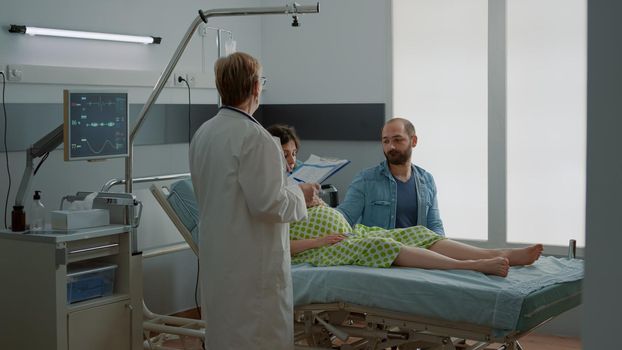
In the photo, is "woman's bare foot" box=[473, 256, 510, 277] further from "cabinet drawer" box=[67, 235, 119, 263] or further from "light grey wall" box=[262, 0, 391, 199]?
"light grey wall" box=[262, 0, 391, 199]

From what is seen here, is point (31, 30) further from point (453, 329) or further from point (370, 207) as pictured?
point (453, 329)

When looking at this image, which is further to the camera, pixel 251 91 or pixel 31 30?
pixel 31 30

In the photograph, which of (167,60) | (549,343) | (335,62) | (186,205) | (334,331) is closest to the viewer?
(334,331)

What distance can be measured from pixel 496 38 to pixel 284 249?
90.9 inches

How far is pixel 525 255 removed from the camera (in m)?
3.31

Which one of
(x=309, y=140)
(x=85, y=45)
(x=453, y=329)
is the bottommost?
(x=453, y=329)

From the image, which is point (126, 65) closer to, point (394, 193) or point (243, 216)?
point (394, 193)

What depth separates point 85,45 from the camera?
427cm

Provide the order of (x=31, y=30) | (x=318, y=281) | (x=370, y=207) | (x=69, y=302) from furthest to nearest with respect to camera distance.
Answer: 1. (x=370, y=207)
2. (x=31, y=30)
3. (x=69, y=302)
4. (x=318, y=281)

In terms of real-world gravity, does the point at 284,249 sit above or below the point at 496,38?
below

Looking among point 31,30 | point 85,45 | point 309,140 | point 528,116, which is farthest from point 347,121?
point 31,30

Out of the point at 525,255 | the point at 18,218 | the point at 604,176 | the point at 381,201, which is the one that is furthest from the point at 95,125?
the point at 604,176

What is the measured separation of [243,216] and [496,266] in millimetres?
985

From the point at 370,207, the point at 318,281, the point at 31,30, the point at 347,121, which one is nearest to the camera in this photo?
the point at 318,281
